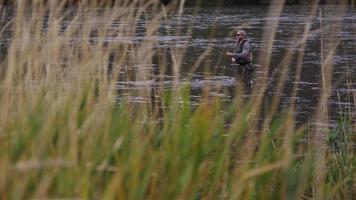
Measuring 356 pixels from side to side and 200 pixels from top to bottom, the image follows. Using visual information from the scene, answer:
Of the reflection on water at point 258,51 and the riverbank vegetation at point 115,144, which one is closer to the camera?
the riverbank vegetation at point 115,144

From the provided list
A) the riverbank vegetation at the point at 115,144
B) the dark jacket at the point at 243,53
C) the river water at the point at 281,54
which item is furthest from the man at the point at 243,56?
the riverbank vegetation at the point at 115,144

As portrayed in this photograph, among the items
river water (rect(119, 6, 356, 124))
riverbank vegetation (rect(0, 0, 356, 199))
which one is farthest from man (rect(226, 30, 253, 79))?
riverbank vegetation (rect(0, 0, 356, 199))

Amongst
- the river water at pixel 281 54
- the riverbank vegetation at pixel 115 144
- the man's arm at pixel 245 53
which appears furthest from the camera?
the man's arm at pixel 245 53

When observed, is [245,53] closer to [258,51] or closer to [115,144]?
[258,51]

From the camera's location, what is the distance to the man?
1894 cm

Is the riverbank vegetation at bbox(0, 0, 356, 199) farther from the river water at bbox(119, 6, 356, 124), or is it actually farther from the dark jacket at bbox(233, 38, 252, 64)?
the dark jacket at bbox(233, 38, 252, 64)

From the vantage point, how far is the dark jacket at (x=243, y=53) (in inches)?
747

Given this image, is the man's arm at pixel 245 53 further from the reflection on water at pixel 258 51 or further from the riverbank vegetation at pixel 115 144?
the riverbank vegetation at pixel 115 144

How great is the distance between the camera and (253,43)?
79.8 feet

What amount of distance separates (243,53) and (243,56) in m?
0.09

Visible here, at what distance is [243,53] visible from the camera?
19.1 m

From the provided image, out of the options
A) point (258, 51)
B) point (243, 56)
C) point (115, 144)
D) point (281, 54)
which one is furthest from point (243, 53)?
point (115, 144)

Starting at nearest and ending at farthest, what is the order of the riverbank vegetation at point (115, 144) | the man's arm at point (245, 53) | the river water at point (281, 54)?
the riverbank vegetation at point (115, 144), the river water at point (281, 54), the man's arm at point (245, 53)

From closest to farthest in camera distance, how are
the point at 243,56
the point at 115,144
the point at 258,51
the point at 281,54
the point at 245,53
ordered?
the point at 115,144, the point at 243,56, the point at 245,53, the point at 281,54, the point at 258,51
